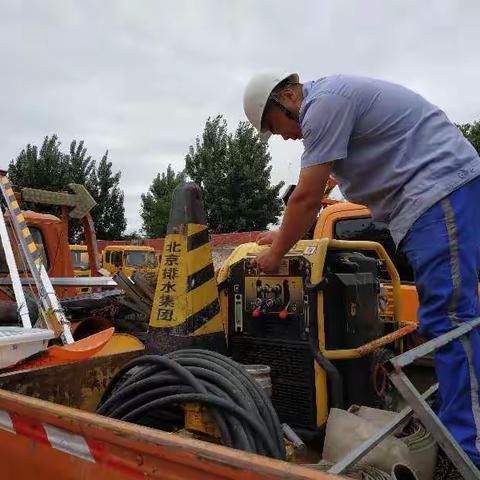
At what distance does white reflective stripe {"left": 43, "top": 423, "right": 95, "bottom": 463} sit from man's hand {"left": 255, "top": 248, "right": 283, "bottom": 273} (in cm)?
118

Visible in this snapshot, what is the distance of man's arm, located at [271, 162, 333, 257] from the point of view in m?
2.31

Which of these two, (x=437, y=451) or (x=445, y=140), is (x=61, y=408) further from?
(x=445, y=140)

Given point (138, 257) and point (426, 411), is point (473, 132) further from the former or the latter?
point (426, 411)

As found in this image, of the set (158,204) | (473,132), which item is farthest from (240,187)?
(473,132)

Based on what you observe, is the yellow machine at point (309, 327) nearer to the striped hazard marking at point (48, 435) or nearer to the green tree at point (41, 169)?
the striped hazard marking at point (48, 435)

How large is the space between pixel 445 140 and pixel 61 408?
178 centimetres

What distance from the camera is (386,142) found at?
7.61ft

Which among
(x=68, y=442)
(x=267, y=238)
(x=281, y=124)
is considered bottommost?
(x=68, y=442)

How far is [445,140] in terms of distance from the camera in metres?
2.27

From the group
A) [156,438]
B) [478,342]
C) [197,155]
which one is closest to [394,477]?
[478,342]

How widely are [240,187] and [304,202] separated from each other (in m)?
27.5

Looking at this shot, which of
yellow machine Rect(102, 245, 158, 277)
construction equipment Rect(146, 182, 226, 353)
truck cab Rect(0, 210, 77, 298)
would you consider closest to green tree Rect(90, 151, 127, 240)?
yellow machine Rect(102, 245, 158, 277)

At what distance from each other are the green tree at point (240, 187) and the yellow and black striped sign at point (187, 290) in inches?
1030

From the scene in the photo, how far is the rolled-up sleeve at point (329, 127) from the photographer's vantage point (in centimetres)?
227
